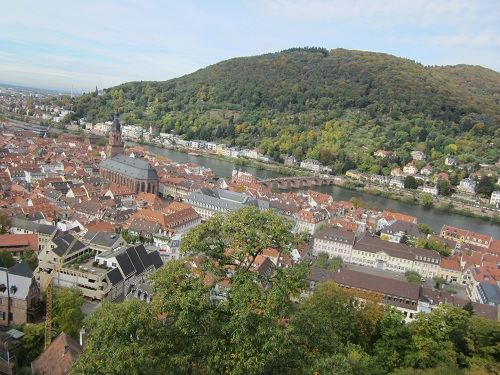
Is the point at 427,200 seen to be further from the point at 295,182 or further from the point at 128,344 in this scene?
the point at 128,344

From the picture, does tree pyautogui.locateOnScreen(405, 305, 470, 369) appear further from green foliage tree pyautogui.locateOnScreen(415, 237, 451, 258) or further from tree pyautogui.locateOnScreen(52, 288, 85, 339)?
green foliage tree pyautogui.locateOnScreen(415, 237, 451, 258)

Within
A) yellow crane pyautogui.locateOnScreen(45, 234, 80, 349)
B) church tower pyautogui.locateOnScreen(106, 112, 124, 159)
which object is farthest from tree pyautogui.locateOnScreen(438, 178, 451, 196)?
yellow crane pyautogui.locateOnScreen(45, 234, 80, 349)

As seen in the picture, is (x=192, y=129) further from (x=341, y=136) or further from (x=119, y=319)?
(x=119, y=319)

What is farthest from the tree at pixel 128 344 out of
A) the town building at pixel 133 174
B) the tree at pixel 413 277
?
the town building at pixel 133 174

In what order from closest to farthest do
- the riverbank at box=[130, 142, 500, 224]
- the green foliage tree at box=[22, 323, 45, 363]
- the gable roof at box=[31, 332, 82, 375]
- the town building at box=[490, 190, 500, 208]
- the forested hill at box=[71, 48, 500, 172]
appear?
1. the gable roof at box=[31, 332, 82, 375]
2. the green foliage tree at box=[22, 323, 45, 363]
3. the riverbank at box=[130, 142, 500, 224]
4. the town building at box=[490, 190, 500, 208]
5. the forested hill at box=[71, 48, 500, 172]

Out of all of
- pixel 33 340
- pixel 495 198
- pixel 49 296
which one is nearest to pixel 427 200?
pixel 495 198

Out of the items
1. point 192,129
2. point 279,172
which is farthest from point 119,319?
point 192,129

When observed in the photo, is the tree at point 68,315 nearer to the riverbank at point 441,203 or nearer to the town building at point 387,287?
the town building at point 387,287
